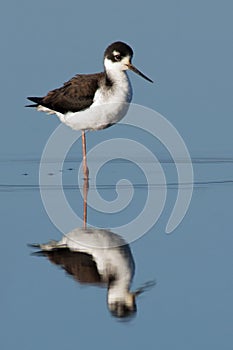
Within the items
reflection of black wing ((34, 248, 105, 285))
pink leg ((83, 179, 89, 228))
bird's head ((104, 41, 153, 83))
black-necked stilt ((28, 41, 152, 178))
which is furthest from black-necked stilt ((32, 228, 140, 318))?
bird's head ((104, 41, 153, 83))

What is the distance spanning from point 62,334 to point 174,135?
6.44 meters

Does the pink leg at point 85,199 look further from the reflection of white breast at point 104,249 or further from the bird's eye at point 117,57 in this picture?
the bird's eye at point 117,57

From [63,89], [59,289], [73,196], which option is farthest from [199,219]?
[63,89]

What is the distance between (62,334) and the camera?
225 inches

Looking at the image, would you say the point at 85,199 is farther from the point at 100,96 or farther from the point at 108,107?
the point at 100,96

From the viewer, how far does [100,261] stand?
7.18 meters

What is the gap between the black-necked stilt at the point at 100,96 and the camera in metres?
10.9

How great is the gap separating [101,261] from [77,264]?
0.18 meters

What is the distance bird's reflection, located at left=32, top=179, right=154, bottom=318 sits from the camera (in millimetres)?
6355

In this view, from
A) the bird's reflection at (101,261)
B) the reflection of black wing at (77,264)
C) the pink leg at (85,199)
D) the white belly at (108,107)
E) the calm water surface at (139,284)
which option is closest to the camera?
the calm water surface at (139,284)

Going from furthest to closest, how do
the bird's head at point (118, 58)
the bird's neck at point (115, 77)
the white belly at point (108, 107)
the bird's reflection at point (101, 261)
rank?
the bird's head at point (118, 58) < the bird's neck at point (115, 77) < the white belly at point (108, 107) < the bird's reflection at point (101, 261)

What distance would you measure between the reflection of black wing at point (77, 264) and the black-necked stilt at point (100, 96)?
128 inches

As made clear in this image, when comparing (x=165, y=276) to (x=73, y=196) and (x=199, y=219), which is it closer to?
(x=199, y=219)

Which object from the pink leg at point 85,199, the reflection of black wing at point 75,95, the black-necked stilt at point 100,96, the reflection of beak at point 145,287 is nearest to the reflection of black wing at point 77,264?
the reflection of beak at point 145,287
